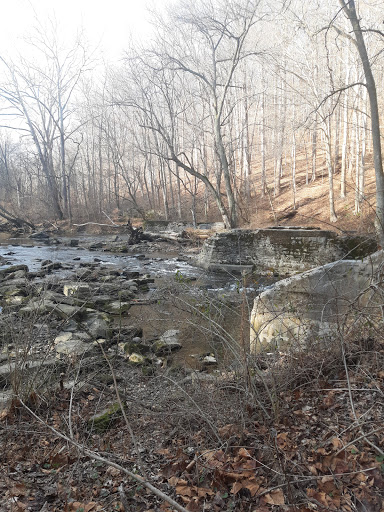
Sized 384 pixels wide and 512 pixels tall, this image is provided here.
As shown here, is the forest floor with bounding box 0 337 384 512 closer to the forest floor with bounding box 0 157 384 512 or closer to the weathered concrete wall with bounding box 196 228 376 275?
the forest floor with bounding box 0 157 384 512

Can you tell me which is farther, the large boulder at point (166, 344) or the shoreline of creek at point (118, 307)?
the large boulder at point (166, 344)

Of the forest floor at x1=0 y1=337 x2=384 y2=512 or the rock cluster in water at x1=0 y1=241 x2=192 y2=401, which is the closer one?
the forest floor at x1=0 y1=337 x2=384 y2=512

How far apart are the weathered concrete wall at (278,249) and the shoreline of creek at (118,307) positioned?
942mm

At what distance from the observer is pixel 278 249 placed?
12492mm

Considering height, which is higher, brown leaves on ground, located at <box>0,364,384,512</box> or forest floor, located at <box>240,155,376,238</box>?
forest floor, located at <box>240,155,376,238</box>

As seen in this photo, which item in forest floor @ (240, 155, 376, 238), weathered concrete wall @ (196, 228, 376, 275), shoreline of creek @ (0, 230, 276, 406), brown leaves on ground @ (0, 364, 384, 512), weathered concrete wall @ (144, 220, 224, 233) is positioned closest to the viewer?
brown leaves on ground @ (0, 364, 384, 512)

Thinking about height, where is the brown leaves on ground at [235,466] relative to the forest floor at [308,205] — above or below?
below

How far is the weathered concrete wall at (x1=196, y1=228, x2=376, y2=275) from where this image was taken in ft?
37.3

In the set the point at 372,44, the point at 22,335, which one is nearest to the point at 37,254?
the point at 22,335

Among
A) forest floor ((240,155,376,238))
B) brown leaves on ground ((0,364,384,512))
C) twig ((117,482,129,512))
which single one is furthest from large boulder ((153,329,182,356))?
forest floor ((240,155,376,238))

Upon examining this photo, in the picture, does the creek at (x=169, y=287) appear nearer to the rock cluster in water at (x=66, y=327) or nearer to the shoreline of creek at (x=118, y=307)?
the shoreline of creek at (x=118, y=307)

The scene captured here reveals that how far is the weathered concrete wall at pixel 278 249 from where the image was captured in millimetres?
11367

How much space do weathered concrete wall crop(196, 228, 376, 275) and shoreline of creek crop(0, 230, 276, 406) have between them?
94 centimetres

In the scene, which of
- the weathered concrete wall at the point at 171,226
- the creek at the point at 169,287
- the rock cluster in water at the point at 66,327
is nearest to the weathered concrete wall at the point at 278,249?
the creek at the point at 169,287
